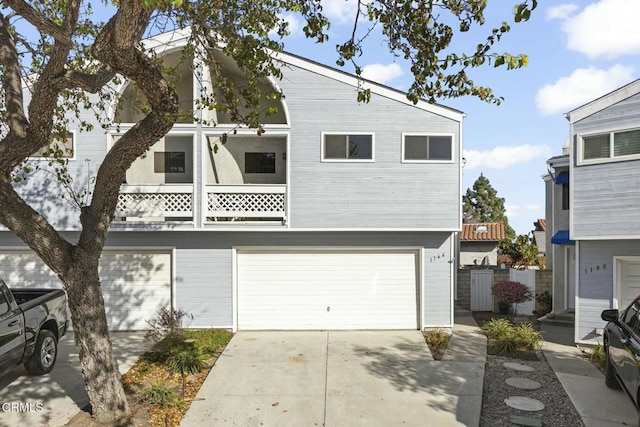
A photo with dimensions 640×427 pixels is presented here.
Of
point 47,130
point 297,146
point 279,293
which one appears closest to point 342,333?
point 279,293

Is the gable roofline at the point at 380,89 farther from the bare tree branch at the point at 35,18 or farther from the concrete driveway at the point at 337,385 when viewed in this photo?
the bare tree branch at the point at 35,18

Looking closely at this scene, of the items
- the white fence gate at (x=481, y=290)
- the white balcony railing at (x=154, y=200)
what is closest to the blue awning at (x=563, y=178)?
the white fence gate at (x=481, y=290)

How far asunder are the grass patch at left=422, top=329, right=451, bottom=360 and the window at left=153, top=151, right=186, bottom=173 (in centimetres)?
827

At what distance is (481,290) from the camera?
15.7m

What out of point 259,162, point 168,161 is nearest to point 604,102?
point 259,162

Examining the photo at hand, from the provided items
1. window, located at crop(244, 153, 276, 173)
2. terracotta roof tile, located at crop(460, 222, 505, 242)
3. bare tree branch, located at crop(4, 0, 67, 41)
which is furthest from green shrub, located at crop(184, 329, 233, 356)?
terracotta roof tile, located at crop(460, 222, 505, 242)

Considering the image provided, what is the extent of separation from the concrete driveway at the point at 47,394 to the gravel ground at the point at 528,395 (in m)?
6.15

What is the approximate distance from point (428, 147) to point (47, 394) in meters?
9.40

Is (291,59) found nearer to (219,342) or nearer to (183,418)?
(219,342)

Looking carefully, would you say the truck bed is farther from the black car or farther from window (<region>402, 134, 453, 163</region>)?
the black car

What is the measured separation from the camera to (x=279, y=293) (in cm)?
1255

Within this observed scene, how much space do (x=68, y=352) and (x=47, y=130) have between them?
5.66 meters

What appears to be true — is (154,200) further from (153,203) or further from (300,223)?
(300,223)

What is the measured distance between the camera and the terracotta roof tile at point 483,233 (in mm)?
22969
